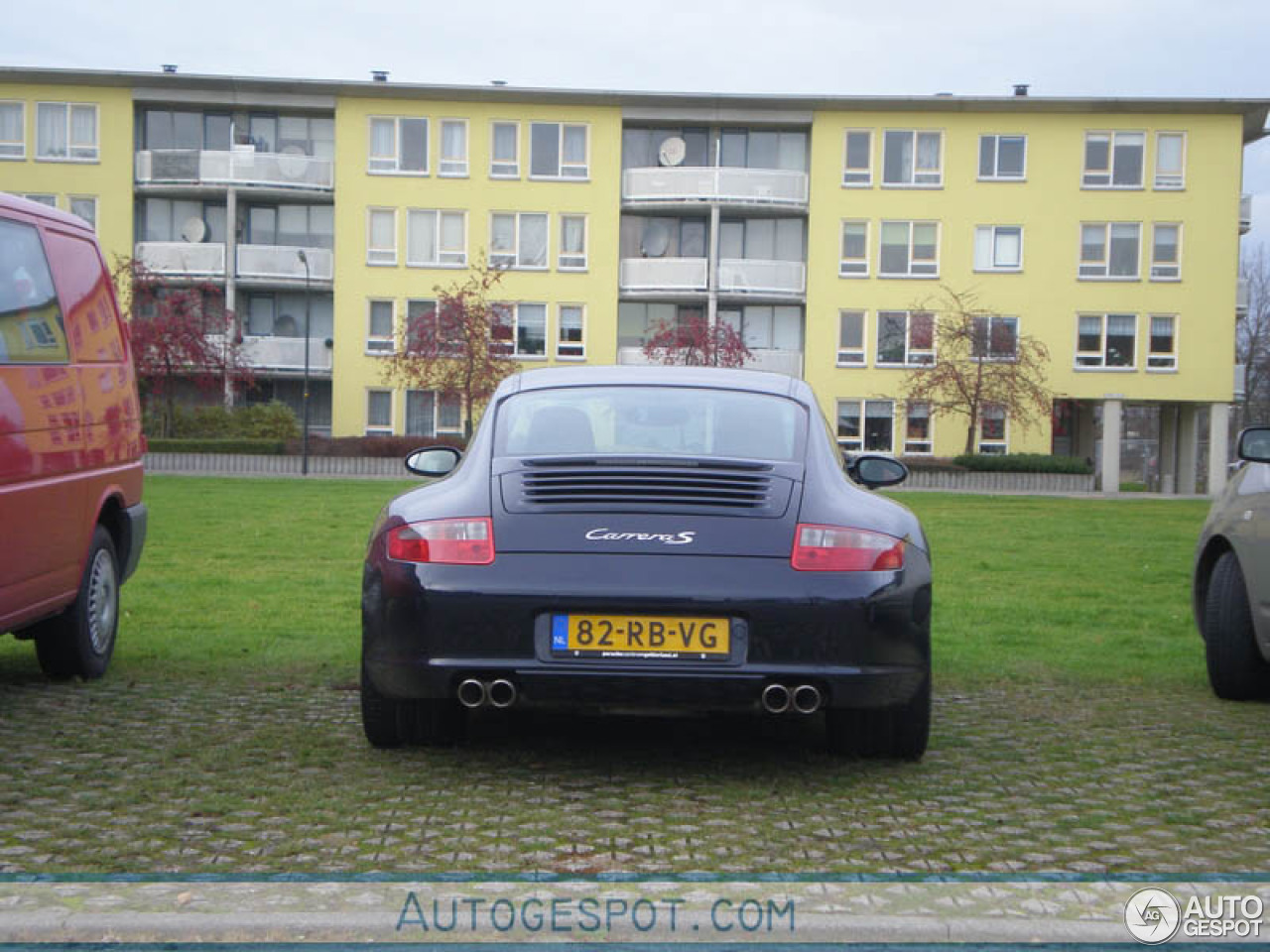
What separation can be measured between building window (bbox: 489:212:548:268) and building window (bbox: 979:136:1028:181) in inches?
562

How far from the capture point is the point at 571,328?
50625 mm

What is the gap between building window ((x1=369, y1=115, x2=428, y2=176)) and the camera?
50.1 metres

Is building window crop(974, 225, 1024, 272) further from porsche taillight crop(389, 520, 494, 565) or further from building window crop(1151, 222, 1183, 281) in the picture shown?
porsche taillight crop(389, 520, 494, 565)

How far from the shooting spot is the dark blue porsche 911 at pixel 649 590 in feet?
16.5

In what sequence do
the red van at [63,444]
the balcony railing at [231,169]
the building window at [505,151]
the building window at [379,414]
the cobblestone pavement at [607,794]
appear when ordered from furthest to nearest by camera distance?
1. the building window at [379,414]
2. the building window at [505,151]
3. the balcony railing at [231,169]
4. the red van at [63,444]
5. the cobblestone pavement at [607,794]

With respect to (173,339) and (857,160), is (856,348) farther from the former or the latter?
(173,339)

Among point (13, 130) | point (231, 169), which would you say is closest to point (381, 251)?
point (231, 169)

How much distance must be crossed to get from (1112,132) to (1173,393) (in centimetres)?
854

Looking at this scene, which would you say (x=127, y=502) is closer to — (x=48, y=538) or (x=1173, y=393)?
(x=48, y=538)

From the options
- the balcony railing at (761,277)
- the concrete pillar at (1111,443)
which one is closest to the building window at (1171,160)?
the concrete pillar at (1111,443)

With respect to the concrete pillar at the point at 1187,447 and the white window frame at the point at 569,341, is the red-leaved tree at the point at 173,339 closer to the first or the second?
the white window frame at the point at 569,341

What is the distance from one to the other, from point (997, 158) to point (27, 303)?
4620cm

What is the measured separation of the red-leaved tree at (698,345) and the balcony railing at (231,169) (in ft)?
40.0

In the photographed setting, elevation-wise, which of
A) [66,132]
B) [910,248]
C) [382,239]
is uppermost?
[66,132]
